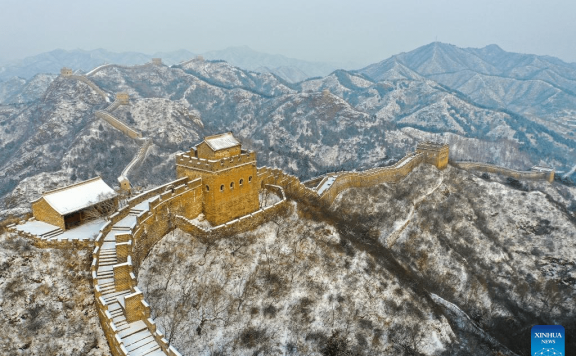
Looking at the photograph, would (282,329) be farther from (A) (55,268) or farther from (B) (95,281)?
(A) (55,268)

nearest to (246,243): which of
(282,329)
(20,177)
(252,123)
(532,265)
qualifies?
(282,329)

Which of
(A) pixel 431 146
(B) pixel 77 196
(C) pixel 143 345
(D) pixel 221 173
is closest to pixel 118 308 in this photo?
(C) pixel 143 345

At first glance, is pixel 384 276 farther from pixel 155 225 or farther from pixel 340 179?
pixel 155 225

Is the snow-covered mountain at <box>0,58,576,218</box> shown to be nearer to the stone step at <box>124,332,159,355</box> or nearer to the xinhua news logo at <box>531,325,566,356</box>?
the stone step at <box>124,332,159,355</box>

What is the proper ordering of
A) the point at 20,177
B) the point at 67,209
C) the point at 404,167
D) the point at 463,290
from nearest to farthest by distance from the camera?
the point at 67,209
the point at 463,290
the point at 404,167
the point at 20,177

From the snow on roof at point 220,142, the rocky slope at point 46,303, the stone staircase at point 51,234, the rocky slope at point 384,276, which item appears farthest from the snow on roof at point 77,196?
the snow on roof at point 220,142
